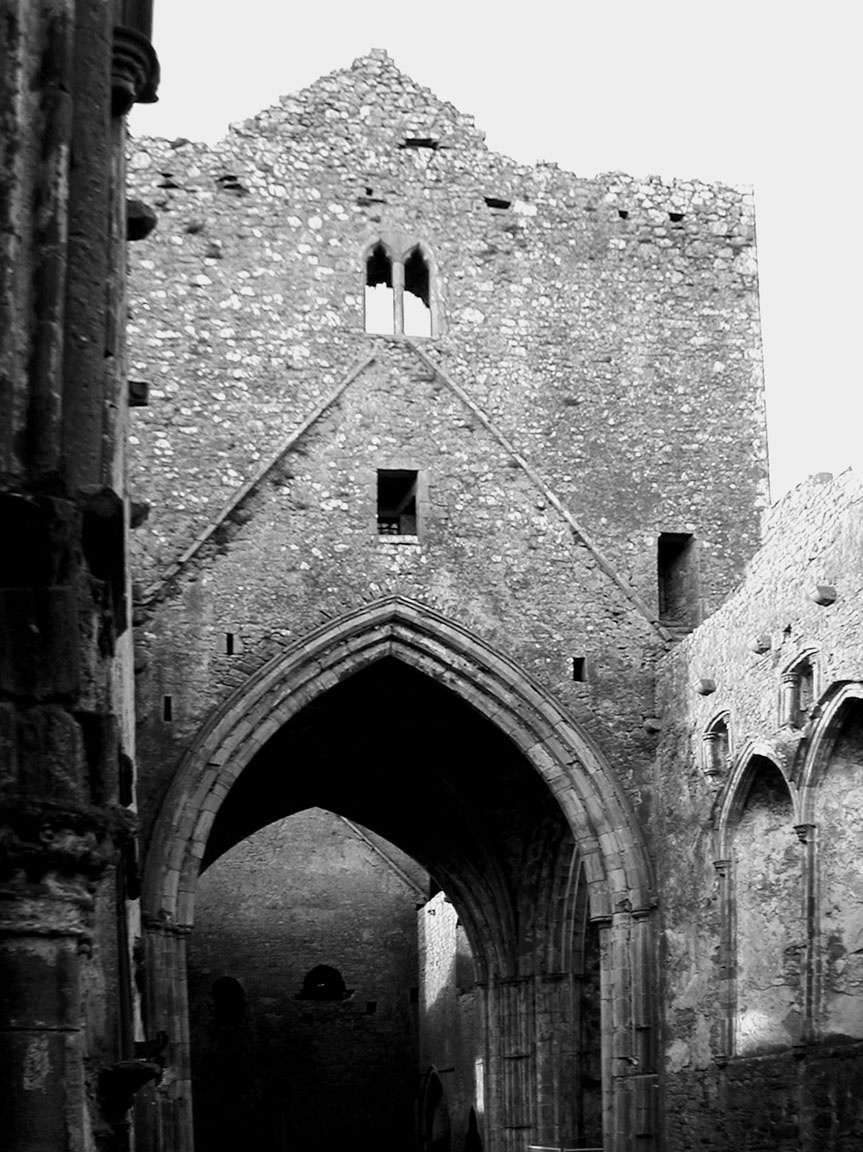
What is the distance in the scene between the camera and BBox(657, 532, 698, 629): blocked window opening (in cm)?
1584

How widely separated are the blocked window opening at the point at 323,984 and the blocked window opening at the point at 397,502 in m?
8.58

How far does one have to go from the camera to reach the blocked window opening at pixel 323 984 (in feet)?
77.6

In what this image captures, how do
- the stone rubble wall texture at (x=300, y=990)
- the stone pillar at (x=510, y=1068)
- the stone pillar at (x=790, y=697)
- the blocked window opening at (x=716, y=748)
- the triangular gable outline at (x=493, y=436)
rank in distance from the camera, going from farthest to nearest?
1. the stone rubble wall texture at (x=300, y=990)
2. the stone pillar at (x=510, y=1068)
3. the triangular gable outline at (x=493, y=436)
4. the blocked window opening at (x=716, y=748)
5. the stone pillar at (x=790, y=697)

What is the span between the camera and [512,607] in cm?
1507

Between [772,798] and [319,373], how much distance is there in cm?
497

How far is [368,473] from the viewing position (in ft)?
49.6

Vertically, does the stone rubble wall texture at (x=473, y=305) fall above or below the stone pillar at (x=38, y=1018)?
above

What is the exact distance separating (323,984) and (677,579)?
9.79m

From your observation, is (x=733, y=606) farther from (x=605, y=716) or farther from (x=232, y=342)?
(x=232, y=342)

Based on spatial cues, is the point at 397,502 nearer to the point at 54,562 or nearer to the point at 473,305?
the point at 473,305

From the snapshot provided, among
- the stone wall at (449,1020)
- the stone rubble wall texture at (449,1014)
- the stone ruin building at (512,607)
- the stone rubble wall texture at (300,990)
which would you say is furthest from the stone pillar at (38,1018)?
the stone rubble wall texture at (300,990)

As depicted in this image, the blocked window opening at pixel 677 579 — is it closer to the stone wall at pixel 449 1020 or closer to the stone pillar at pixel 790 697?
the stone pillar at pixel 790 697

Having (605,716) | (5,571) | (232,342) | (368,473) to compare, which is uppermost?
(232,342)

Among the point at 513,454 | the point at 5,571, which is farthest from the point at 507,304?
the point at 5,571
